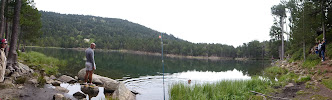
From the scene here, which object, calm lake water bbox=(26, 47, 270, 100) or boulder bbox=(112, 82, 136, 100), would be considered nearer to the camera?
boulder bbox=(112, 82, 136, 100)

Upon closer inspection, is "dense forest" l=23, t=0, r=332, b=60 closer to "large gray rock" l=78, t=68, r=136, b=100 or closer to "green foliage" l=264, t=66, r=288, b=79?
"green foliage" l=264, t=66, r=288, b=79

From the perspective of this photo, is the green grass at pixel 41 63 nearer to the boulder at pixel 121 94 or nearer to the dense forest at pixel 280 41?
the boulder at pixel 121 94

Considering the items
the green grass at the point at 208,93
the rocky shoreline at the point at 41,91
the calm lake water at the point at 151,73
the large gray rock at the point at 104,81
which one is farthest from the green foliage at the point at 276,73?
the rocky shoreline at the point at 41,91

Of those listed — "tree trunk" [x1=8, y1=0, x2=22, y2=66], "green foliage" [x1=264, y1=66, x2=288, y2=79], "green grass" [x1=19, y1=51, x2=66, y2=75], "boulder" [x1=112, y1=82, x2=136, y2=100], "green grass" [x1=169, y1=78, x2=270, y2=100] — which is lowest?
"green foliage" [x1=264, y1=66, x2=288, y2=79]

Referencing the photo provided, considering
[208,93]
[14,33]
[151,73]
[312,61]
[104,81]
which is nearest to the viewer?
[208,93]

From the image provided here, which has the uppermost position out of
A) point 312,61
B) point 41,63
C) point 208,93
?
point 312,61

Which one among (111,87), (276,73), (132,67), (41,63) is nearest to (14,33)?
(111,87)

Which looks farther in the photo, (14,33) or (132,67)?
(132,67)

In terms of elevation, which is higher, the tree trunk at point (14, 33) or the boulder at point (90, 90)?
the tree trunk at point (14, 33)

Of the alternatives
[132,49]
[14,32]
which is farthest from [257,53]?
[14,32]

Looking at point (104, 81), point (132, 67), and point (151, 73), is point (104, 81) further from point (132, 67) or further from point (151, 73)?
point (132, 67)

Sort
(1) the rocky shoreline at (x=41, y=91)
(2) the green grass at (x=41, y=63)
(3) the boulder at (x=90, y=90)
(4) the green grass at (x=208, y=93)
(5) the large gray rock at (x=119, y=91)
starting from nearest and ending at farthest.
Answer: (1) the rocky shoreline at (x=41, y=91), (5) the large gray rock at (x=119, y=91), (4) the green grass at (x=208, y=93), (3) the boulder at (x=90, y=90), (2) the green grass at (x=41, y=63)

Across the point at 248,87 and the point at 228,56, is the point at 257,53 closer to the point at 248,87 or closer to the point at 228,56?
the point at 228,56

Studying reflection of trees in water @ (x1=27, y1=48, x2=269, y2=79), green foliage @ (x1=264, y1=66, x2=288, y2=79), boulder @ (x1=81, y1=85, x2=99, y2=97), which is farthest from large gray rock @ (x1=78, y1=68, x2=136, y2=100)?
green foliage @ (x1=264, y1=66, x2=288, y2=79)
